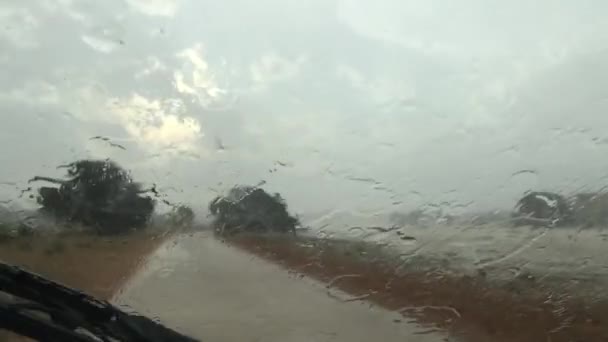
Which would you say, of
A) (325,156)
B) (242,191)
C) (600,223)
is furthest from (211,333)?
(600,223)

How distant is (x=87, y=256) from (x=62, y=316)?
2.31 m

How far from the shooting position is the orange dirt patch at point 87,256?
7.14 metres

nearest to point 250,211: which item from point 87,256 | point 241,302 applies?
point 241,302

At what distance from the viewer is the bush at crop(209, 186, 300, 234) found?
7.75 metres

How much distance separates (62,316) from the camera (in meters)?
5.29

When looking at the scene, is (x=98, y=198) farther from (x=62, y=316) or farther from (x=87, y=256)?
(x=62, y=316)

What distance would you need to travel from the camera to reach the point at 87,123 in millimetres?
7594

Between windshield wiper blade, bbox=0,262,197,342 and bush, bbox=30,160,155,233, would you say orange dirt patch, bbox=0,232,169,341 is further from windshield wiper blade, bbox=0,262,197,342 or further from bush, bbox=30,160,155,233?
windshield wiper blade, bbox=0,262,197,342

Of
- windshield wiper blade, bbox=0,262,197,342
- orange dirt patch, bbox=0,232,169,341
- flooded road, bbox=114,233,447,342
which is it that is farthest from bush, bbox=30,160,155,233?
windshield wiper blade, bbox=0,262,197,342

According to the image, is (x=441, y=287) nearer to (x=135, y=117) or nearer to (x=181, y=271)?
(x=181, y=271)

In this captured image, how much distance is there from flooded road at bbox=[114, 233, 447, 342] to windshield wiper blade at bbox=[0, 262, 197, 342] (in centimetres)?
153

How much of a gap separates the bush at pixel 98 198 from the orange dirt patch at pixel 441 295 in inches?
35.9

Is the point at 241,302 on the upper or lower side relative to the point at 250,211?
lower

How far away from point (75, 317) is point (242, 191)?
266cm
